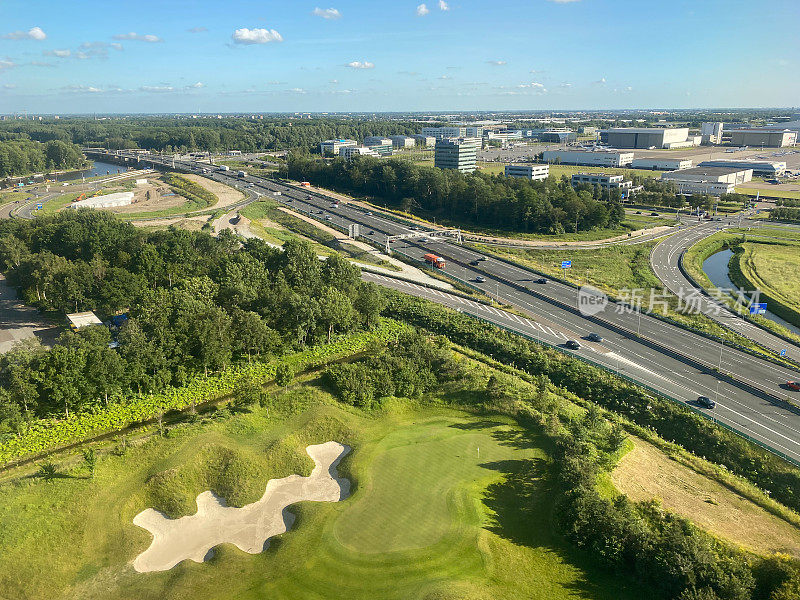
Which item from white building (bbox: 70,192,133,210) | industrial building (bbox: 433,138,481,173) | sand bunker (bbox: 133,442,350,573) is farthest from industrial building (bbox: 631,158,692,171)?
sand bunker (bbox: 133,442,350,573)

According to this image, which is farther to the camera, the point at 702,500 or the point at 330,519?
the point at 702,500

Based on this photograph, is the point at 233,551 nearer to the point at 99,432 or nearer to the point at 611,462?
the point at 99,432

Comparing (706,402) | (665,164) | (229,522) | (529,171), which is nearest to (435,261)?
(706,402)

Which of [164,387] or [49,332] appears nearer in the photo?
[164,387]

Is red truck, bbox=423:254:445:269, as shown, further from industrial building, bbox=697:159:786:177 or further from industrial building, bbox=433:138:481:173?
industrial building, bbox=697:159:786:177

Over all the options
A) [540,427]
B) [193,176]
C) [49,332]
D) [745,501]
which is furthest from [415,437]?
[193,176]

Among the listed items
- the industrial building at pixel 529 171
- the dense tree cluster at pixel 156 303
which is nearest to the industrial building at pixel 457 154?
the industrial building at pixel 529 171

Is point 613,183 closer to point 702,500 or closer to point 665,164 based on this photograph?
point 665,164
